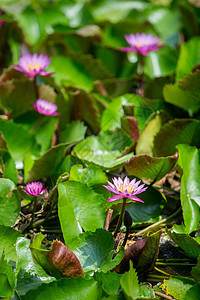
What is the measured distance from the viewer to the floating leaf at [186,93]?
4.53 ft

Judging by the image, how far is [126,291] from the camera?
2.59ft

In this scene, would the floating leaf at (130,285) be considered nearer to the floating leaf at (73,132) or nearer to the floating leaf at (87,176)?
the floating leaf at (87,176)

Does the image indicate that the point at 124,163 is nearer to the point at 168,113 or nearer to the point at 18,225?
the point at 18,225

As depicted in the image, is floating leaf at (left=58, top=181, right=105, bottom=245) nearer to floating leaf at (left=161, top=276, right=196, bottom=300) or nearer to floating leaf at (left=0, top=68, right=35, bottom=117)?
floating leaf at (left=161, top=276, right=196, bottom=300)

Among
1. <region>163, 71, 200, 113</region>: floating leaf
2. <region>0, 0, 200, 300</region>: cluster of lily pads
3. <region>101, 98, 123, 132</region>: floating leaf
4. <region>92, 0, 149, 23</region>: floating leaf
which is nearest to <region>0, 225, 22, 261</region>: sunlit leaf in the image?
<region>0, 0, 200, 300</region>: cluster of lily pads

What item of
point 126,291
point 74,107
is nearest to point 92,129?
point 74,107

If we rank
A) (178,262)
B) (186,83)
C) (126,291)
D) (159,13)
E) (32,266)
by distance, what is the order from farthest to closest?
(159,13)
(186,83)
(178,262)
(32,266)
(126,291)

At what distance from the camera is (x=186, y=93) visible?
141 cm

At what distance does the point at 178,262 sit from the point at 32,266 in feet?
1.16

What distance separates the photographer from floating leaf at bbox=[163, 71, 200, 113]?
1.38 m

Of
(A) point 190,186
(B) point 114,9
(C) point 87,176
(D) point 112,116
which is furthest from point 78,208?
(B) point 114,9

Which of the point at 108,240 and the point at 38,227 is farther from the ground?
the point at 108,240

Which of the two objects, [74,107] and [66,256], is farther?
[74,107]

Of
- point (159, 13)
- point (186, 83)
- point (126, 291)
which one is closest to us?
point (126, 291)
